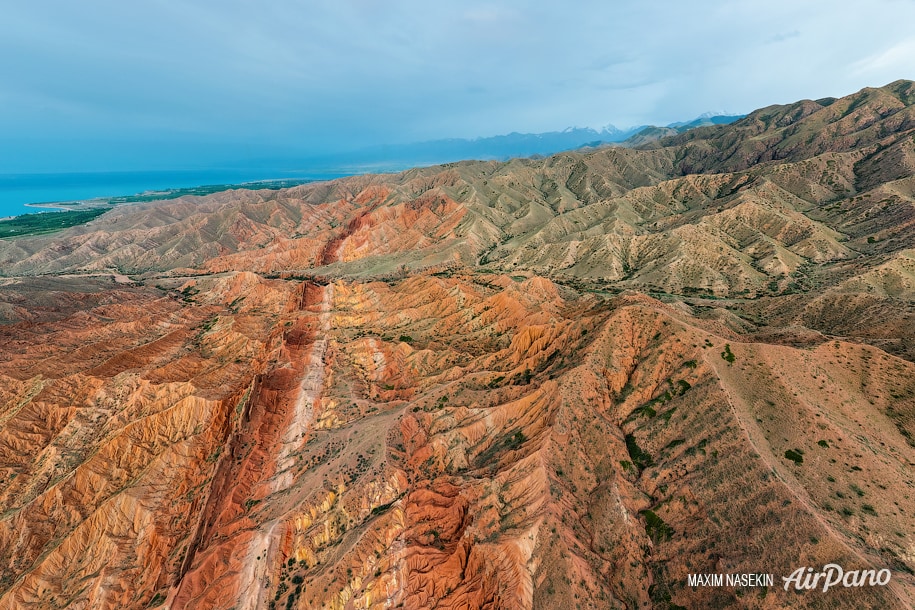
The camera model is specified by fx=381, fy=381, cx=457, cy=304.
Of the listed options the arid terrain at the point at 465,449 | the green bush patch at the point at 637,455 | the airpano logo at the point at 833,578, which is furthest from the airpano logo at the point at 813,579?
the green bush patch at the point at 637,455

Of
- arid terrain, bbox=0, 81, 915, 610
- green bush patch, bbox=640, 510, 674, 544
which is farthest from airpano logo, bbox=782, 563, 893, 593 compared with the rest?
green bush patch, bbox=640, 510, 674, 544

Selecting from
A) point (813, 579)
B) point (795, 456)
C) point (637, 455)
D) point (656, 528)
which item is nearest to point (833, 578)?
point (813, 579)

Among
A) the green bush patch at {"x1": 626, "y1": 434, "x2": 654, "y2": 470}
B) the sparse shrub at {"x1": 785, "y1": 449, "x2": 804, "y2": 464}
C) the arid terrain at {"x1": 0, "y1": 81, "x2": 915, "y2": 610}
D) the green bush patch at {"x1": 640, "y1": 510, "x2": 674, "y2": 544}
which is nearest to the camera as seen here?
the arid terrain at {"x1": 0, "y1": 81, "x2": 915, "y2": 610}

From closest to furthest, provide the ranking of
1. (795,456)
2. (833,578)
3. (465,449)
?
(833,578) < (795,456) < (465,449)

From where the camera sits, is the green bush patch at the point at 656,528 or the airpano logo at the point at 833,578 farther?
the green bush patch at the point at 656,528

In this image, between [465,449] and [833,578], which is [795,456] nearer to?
[833,578]

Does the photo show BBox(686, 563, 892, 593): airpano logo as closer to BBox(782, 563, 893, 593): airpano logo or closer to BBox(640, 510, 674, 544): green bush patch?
BBox(782, 563, 893, 593): airpano logo

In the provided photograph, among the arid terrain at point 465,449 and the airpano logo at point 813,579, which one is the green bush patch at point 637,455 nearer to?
the arid terrain at point 465,449
